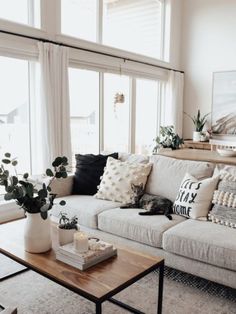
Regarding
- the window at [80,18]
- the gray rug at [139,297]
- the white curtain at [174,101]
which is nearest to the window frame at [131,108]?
the white curtain at [174,101]

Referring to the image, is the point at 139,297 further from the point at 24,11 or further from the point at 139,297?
the point at 24,11

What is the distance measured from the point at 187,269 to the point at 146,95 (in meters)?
4.40

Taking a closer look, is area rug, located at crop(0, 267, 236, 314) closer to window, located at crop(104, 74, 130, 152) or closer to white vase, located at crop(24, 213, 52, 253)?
white vase, located at crop(24, 213, 52, 253)

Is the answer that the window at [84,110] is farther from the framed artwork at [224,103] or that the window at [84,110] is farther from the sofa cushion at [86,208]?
the framed artwork at [224,103]

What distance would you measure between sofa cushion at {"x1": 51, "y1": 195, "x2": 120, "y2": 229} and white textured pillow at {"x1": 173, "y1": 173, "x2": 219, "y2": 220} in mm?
614

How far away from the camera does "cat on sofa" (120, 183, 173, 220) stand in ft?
8.87

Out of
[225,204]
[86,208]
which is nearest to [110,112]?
[86,208]

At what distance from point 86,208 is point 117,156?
32.5 inches

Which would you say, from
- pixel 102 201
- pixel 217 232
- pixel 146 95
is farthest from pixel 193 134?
pixel 217 232

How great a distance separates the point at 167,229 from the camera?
7.89 feet

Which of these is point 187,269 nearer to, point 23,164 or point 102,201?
point 102,201

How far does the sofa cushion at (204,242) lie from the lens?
2.06 meters

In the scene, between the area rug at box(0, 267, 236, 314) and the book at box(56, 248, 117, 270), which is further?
the area rug at box(0, 267, 236, 314)

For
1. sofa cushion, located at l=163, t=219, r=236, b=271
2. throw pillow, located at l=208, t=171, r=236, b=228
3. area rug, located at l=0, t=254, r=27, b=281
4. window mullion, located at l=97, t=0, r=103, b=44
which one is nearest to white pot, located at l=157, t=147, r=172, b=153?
window mullion, located at l=97, t=0, r=103, b=44
